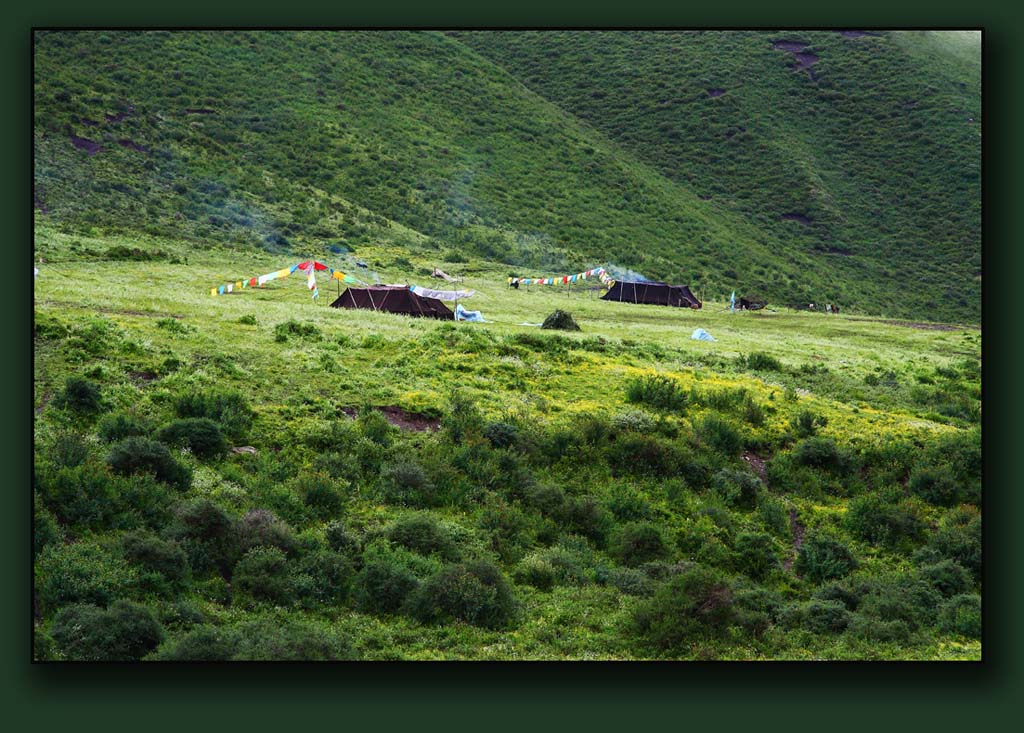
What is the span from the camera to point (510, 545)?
21328 millimetres

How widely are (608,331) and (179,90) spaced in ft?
81.5

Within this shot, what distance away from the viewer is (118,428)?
21703 millimetres

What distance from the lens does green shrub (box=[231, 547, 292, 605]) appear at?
17938 millimetres

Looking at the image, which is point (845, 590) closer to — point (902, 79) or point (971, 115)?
point (971, 115)

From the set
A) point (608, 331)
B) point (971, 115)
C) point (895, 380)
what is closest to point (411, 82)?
point (608, 331)

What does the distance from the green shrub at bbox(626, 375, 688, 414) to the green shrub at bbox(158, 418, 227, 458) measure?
11677 millimetres

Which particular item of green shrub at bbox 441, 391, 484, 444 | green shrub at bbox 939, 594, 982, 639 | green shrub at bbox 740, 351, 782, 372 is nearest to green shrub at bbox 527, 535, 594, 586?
green shrub at bbox 441, 391, 484, 444

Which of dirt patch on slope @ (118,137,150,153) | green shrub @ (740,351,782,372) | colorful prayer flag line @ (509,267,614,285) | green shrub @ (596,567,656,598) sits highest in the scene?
dirt patch on slope @ (118,137,150,153)

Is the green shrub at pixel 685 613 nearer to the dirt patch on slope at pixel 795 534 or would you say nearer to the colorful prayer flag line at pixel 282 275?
the dirt patch on slope at pixel 795 534

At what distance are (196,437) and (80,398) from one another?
2674 millimetres

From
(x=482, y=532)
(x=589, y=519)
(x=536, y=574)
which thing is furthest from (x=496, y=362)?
(x=536, y=574)

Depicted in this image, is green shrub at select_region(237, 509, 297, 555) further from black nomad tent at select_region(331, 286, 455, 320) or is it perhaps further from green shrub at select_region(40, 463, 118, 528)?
black nomad tent at select_region(331, 286, 455, 320)

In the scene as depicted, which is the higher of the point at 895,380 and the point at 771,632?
the point at 895,380

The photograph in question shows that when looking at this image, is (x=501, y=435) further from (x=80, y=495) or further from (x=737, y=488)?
(x=80, y=495)
